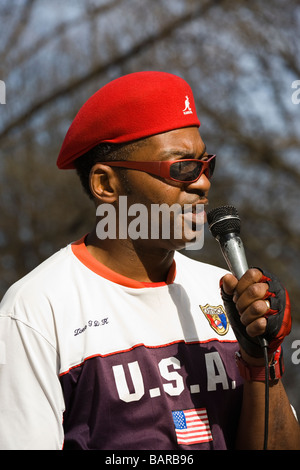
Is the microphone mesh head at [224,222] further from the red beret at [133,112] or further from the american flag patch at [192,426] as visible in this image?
the american flag patch at [192,426]

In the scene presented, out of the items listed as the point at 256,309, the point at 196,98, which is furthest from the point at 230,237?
the point at 196,98

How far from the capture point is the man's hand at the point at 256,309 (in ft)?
6.59

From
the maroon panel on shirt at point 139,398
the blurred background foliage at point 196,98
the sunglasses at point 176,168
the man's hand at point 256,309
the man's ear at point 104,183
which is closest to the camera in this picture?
the man's hand at point 256,309

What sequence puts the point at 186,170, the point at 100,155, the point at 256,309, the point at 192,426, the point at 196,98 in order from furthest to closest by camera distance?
the point at 196,98 → the point at 100,155 → the point at 186,170 → the point at 192,426 → the point at 256,309

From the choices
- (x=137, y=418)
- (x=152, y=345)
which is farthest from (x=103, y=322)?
(x=137, y=418)

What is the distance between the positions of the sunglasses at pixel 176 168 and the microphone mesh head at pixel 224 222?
23 cm

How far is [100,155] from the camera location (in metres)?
2.46

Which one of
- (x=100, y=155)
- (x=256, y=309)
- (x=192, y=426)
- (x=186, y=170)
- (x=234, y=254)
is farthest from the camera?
(x=100, y=155)

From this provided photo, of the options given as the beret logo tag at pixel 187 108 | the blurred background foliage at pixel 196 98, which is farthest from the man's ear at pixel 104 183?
the blurred background foliage at pixel 196 98

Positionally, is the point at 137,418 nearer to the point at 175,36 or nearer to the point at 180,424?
the point at 180,424

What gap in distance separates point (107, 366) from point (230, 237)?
2.01 ft

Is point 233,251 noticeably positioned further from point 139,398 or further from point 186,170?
point 139,398

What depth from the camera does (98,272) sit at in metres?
2.36

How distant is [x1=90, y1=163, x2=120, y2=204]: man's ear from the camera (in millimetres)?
2449
